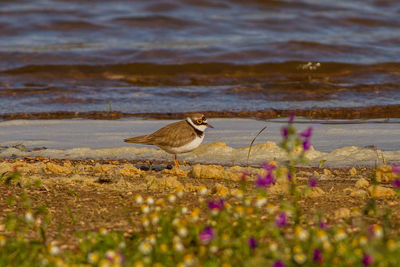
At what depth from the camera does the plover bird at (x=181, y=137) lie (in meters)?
6.20

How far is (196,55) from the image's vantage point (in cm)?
1395

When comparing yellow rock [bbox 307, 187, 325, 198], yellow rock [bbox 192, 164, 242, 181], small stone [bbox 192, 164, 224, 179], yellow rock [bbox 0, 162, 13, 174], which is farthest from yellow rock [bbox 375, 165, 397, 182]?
yellow rock [bbox 0, 162, 13, 174]

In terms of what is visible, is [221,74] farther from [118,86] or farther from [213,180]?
[213,180]

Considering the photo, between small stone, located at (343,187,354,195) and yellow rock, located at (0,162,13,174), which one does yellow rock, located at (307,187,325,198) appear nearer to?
small stone, located at (343,187,354,195)

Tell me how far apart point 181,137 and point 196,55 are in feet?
26.0

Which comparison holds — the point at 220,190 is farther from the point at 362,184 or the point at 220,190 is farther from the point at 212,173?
the point at 362,184

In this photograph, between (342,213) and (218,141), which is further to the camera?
(218,141)

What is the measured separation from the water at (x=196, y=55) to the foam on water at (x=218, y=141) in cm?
143

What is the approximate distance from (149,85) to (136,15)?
5.16m

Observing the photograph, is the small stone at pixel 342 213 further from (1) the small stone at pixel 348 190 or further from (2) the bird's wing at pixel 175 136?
(2) the bird's wing at pixel 175 136

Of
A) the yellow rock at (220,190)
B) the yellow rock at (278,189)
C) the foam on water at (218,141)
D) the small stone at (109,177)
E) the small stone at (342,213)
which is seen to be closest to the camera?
the small stone at (342,213)

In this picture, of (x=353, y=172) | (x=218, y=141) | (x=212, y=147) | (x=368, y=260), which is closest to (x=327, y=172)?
(x=353, y=172)

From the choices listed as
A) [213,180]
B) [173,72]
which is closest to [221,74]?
[173,72]

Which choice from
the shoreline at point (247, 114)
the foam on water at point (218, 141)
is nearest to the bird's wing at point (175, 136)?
the foam on water at point (218, 141)
